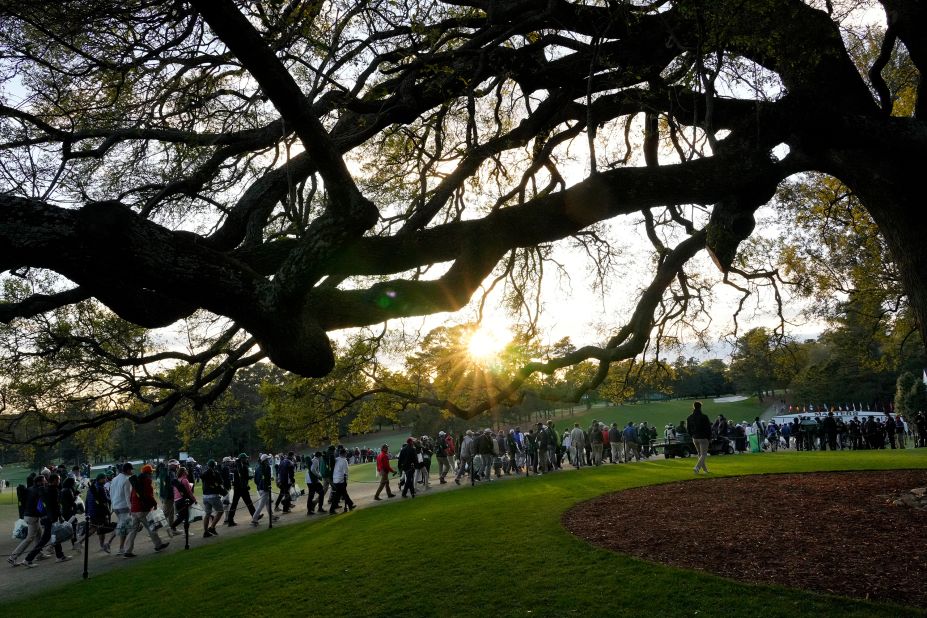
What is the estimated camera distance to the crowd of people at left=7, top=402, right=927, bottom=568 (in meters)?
13.7

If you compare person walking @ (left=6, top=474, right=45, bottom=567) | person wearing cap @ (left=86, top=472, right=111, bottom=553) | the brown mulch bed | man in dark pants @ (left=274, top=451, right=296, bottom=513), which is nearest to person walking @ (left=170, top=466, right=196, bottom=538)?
person wearing cap @ (left=86, top=472, right=111, bottom=553)

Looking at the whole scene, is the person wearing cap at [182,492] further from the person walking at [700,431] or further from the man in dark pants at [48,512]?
the person walking at [700,431]

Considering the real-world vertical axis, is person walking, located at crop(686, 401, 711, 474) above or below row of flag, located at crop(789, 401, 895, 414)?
above

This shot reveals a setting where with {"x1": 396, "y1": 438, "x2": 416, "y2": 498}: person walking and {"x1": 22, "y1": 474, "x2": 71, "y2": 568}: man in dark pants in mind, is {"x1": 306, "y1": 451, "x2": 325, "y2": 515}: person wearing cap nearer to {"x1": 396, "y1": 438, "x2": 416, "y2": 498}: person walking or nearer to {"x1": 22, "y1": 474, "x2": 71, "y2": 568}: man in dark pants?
{"x1": 396, "y1": 438, "x2": 416, "y2": 498}: person walking

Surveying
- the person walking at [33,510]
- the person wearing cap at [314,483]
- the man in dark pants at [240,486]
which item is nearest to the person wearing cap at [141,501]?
the person walking at [33,510]

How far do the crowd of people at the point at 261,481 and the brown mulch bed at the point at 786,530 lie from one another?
242 inches

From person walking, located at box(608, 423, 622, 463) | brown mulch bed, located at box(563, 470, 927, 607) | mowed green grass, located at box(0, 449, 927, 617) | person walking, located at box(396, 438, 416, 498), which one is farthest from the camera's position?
person walking, located at box(608, 423, 622, 463)

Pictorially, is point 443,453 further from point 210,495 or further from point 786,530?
point 786,530

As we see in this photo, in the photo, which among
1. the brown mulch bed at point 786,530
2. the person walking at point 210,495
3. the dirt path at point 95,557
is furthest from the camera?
the person walking at point 210,495

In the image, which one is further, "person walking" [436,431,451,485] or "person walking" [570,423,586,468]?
"person walking" [436,431,451,485]

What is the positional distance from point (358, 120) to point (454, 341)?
740 centimetres

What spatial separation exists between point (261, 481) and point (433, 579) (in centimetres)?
1124

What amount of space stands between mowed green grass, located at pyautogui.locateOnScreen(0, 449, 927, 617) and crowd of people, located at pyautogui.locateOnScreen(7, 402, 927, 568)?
224 cm

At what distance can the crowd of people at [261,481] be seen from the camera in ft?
44.9
